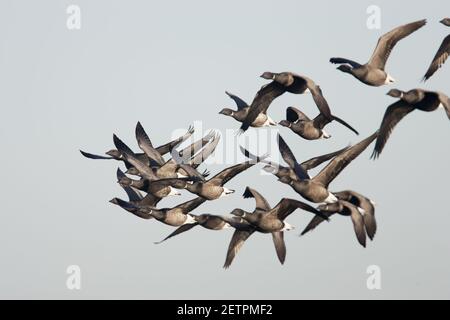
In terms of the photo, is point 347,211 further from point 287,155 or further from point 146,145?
point 146,145

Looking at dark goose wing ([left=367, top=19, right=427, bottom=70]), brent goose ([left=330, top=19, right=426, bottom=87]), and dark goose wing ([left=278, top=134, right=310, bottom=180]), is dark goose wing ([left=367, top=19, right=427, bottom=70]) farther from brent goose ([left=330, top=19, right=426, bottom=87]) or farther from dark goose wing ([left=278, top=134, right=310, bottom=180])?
dark goose wing ([left=278, top=134, right=310, bottom=180])

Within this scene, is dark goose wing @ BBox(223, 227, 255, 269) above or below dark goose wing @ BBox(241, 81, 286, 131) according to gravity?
below

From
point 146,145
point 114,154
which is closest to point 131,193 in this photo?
point 114,154

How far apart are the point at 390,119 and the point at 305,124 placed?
12.3 feet

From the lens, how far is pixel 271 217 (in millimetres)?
42312

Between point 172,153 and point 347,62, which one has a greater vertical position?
point 347,62

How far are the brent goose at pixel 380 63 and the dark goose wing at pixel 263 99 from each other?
2499 millimetres

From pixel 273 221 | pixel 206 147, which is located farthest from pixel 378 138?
pixel 206 147

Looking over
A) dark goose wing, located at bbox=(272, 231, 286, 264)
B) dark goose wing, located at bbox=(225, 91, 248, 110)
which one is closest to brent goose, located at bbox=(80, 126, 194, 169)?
dark goose wing, located at bbox=(225, 91, 248, 110)

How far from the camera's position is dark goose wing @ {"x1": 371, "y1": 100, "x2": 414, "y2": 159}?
137ft

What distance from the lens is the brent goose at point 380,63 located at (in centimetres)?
4209

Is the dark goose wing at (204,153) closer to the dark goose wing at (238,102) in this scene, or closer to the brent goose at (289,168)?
the dark goose wing at (238,102)

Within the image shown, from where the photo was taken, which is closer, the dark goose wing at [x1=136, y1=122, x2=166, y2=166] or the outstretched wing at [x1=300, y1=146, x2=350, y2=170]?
the outstretched wing at [x1=300, y1=146, x2=350, y2=170]

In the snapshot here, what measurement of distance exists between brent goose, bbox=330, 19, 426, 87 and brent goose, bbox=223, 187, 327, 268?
175 inches
